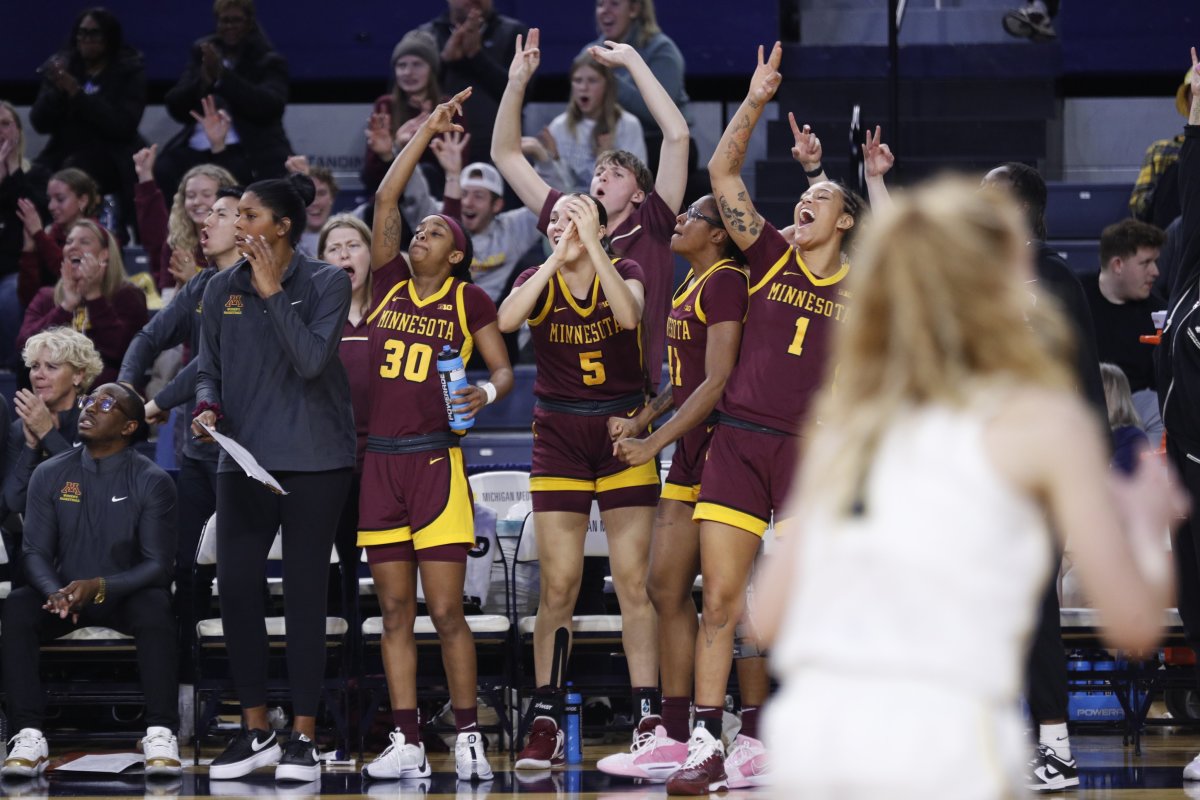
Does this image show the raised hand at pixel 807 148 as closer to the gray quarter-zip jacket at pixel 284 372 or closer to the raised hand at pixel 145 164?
the gray quarter-zip jacket at pixel 284 372

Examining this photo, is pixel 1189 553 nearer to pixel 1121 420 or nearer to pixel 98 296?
pixel 1121 420

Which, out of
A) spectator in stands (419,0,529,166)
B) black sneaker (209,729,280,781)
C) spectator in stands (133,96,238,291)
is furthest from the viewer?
spectator in stands (419,0,529,166)

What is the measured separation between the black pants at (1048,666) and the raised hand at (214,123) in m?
5.67

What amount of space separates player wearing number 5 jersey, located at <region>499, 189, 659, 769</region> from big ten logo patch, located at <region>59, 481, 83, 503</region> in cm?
176

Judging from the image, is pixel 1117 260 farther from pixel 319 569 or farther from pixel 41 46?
pixel 41 46

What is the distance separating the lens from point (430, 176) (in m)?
9.53

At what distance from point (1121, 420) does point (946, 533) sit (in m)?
4.98

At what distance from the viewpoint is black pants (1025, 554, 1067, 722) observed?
5.12 m

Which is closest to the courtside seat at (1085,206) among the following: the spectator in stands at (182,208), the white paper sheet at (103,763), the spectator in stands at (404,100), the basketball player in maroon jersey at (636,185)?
the spectator in stands at (404,100)

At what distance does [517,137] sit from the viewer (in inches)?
242

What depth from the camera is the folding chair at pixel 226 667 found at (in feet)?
20.0

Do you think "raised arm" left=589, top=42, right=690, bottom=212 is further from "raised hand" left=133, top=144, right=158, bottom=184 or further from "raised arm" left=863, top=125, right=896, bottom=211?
"raised hand" left=133, top=144, right=158, bottom=184

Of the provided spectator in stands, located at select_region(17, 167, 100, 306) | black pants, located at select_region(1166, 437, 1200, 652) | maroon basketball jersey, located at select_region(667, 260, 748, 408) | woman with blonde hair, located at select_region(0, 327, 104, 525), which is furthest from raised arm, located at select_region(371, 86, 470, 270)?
→ spectator in stands, located at select_region(17, 167, 100, 306)

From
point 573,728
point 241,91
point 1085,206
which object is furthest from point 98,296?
point 1085,206
